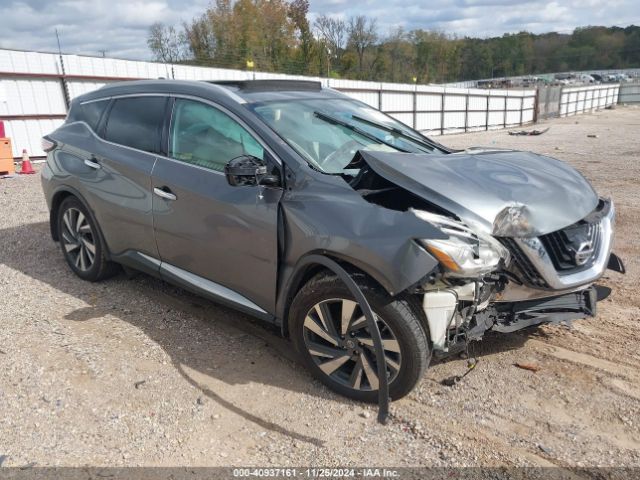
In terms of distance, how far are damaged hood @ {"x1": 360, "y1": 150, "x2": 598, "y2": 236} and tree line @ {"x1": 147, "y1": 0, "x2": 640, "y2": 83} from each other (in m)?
17.6

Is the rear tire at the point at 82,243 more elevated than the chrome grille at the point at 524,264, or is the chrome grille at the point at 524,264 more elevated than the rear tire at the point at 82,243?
the chrome grille at the point at 524,264

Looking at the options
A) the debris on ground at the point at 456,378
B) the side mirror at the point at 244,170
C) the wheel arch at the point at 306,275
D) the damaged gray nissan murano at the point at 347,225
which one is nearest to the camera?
the damaged gray nissan murano at the point at 347,225

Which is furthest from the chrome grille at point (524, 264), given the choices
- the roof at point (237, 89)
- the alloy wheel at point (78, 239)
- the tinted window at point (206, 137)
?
the alloy wheel at point (78, 239)

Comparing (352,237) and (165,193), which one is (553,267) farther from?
(165,193)

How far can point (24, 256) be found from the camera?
568cm

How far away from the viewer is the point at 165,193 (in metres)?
3.71

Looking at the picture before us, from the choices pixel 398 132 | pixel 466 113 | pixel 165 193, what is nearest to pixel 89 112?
pixel 165 193

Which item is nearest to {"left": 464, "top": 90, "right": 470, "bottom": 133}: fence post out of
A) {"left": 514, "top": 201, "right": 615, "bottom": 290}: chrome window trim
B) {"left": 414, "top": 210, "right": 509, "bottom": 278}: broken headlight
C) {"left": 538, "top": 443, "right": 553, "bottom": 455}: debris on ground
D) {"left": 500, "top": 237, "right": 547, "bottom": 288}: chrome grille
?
{"left": 514, "top": 201, "right": 615, "bottom": 290}: chrome window trim

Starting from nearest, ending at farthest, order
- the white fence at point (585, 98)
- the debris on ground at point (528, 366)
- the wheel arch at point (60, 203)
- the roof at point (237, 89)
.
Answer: the debris on ground at point (528, 366), the roof at point (237, 89), the wheel arch at point (60, 203), the white fence at point (585, 98)

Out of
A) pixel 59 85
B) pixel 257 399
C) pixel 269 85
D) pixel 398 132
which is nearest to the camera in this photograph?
pixel 257 399

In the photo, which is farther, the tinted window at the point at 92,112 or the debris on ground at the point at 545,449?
the tinted window at the point at 92,112

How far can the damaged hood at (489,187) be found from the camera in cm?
275

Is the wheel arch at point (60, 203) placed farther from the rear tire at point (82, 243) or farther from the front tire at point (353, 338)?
the front tire at point (353, 338)

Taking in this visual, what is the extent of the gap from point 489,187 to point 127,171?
2.76 meters
